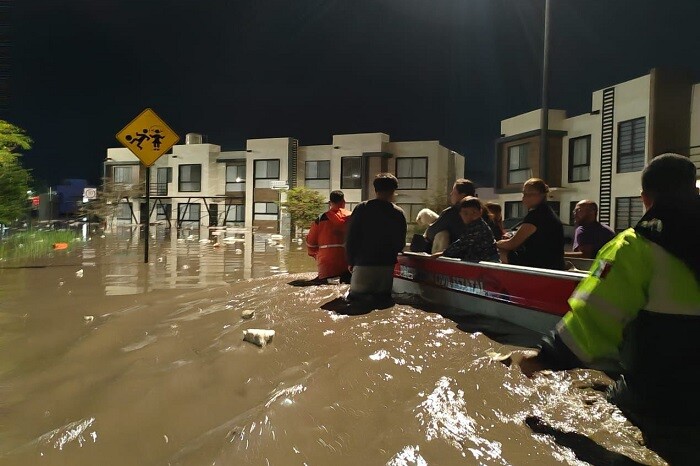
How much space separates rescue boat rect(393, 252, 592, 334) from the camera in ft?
14.2

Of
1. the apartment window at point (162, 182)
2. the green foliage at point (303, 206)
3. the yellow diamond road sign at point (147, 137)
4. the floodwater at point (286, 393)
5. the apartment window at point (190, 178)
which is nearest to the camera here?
the floodwater at point (286, 393)

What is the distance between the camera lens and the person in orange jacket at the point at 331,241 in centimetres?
763

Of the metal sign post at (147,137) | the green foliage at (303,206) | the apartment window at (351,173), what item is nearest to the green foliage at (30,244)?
the metal sign post at (147,137)

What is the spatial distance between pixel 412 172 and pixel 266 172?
38.2ft

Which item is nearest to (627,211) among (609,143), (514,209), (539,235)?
(609,143)

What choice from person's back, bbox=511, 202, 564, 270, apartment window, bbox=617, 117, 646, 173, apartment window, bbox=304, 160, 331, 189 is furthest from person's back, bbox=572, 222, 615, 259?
apartment window, bbox=304, 160, 331, 189

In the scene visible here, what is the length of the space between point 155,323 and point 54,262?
24.7 ft

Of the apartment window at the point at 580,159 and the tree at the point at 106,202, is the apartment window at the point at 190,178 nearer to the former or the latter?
the tree at the point at 106,202

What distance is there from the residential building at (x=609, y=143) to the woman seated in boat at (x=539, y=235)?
1286cm

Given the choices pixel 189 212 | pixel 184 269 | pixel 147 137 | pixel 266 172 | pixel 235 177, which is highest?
pixel 266 172

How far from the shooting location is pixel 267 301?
20.8 feet

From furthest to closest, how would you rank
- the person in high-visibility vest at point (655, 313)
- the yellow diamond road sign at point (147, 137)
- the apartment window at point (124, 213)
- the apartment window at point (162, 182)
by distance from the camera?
the apartment window at point (124, 213) < the apartment window at point (162, 182) < the yellow diamond road sign at point (147, 137) < the person in high-visibility vest at point (655, 313)

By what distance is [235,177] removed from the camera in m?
43.1

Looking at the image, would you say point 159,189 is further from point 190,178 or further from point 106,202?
point 106,202
